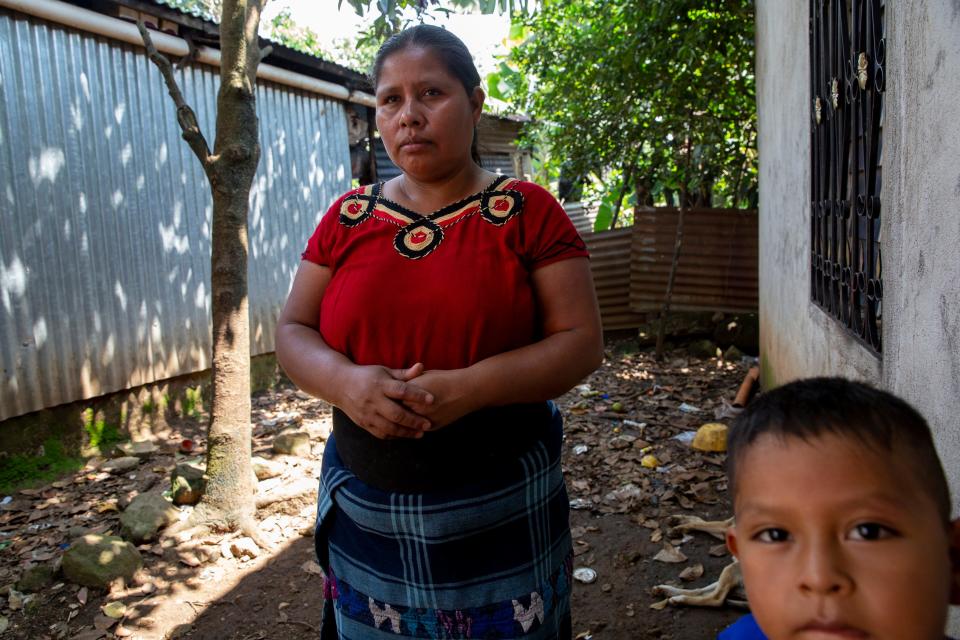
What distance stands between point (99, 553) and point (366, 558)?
2493 mm

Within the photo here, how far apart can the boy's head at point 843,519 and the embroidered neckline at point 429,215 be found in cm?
78

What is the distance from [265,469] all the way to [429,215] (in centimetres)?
365

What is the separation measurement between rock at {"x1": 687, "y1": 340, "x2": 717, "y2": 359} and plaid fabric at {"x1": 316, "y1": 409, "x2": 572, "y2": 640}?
271 inches

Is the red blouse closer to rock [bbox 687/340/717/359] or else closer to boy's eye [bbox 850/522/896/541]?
boy's eye [bbox 850/522/896/541]

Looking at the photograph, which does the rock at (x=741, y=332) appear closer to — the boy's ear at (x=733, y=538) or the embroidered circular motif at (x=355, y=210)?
the embroidered circular motif at (x=355, y=210)

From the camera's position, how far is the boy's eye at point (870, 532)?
3.30 ft

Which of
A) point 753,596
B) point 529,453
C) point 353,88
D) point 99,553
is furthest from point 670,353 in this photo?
point 753,596

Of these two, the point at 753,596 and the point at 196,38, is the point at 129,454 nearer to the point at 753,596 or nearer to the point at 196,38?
the point at 196,38

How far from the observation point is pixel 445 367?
1603 mm

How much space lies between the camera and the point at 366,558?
1.72m

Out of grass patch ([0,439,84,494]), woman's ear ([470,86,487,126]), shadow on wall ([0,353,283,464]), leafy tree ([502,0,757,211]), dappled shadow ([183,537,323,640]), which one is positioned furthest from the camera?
leafy tree ([502,0,757,211])

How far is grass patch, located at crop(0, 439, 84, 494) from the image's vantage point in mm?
4980

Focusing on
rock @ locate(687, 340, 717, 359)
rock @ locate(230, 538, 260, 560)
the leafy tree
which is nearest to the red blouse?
rock @ locate(230, 538, 260, 560)

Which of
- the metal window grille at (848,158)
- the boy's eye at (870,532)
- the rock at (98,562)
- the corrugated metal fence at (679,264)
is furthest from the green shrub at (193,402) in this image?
the boy's eye at (870,532)
